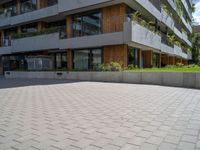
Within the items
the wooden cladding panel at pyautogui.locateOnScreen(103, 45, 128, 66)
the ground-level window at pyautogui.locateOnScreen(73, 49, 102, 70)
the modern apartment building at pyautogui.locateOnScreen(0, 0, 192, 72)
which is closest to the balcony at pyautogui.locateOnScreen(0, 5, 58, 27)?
the modern apartment building at pyautogui.locateOnScreen(0, 0, 192, 72)

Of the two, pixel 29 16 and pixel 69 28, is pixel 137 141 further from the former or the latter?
pixel 29 16

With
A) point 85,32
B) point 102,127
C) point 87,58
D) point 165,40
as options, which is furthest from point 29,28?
point 102,127

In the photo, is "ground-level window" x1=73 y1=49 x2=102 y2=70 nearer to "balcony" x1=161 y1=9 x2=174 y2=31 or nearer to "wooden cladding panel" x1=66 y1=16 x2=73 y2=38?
"wooden cladding panel" x1=66 y1=16 x2=73 y2=38

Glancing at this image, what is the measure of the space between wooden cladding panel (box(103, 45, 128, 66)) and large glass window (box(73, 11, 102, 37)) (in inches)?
83.1

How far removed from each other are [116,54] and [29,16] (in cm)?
1388

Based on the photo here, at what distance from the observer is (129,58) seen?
20.6 m

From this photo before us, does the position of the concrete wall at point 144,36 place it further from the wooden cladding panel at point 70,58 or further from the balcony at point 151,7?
the wooden cladding panel at point 70,58

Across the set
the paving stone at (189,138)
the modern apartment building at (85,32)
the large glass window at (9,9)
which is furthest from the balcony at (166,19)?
the paving stone at (189,138)

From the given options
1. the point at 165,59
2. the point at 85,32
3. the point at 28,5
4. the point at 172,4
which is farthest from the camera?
the point at 165,59

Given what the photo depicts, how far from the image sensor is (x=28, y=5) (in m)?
28.5

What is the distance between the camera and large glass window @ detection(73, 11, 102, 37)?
67.6 feet

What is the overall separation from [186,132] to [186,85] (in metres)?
8.71

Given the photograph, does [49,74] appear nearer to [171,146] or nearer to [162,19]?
[162,19]

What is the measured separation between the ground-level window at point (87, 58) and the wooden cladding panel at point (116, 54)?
3.35ft
